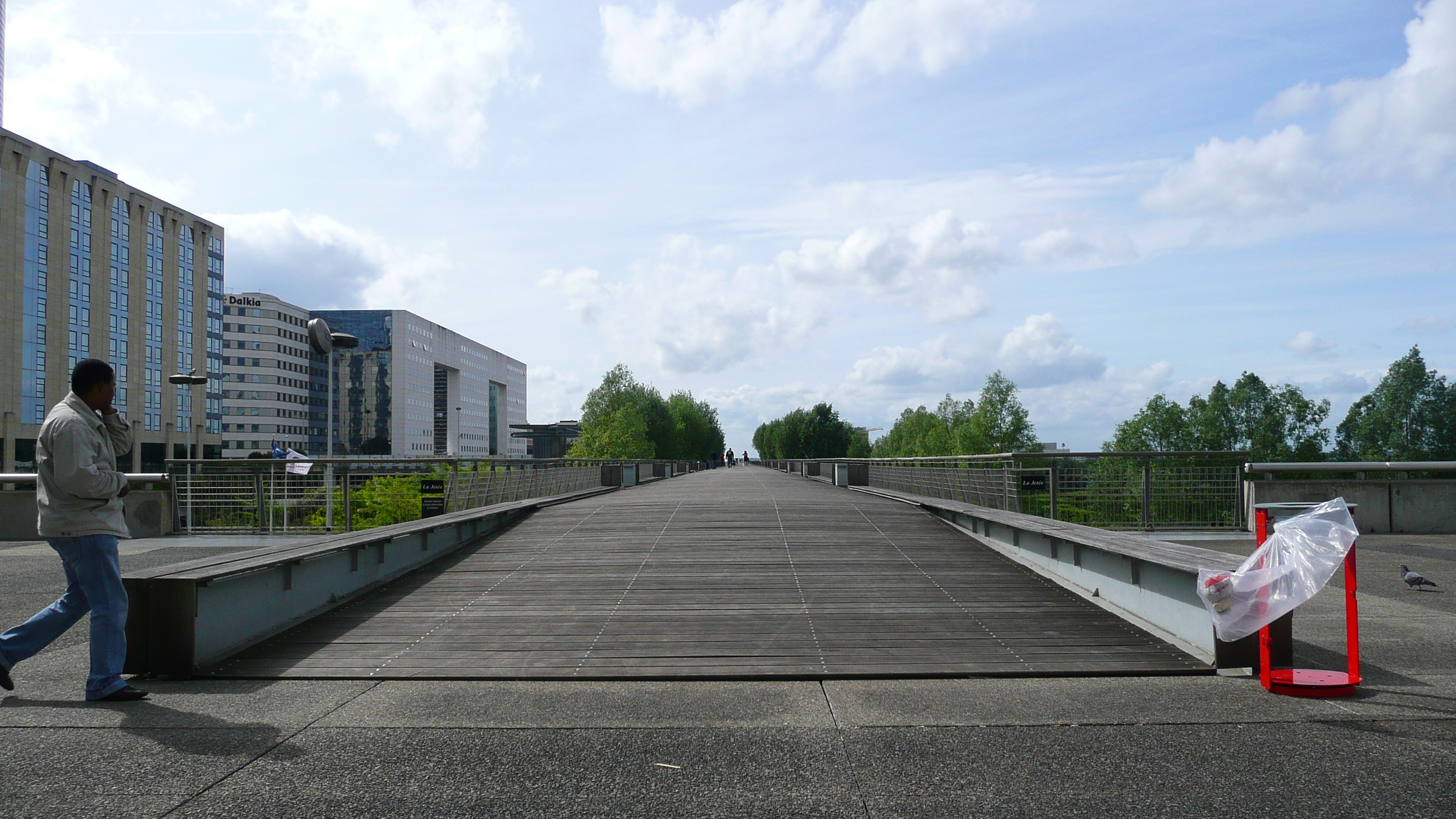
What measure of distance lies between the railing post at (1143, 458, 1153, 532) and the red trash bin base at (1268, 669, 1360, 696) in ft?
29.1

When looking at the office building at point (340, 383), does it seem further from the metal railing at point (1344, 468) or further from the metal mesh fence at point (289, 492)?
the metal railing at point (1344, 468)

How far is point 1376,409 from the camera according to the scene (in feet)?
293

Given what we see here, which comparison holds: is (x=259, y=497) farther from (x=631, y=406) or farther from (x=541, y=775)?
(x=631, y=406)

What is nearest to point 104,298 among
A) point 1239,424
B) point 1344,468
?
point 1344,468

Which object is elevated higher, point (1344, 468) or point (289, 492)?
point (1344, 468)

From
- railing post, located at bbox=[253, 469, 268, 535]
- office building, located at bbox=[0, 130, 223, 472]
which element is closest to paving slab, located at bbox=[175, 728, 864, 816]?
railing post, located at bbox=[253, 469, 268, 535]

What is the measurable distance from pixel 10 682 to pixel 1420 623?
1022cm

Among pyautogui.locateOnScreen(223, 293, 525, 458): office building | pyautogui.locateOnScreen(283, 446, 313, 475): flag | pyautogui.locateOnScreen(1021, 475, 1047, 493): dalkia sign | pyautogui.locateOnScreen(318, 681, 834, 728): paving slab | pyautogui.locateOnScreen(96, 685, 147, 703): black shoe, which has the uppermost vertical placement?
pyautogui.locateOnScreen(223, 293, 525, 458): office building

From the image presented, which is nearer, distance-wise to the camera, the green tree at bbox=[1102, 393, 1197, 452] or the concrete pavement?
the concrete pavement

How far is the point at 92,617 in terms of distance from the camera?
5.59 metres

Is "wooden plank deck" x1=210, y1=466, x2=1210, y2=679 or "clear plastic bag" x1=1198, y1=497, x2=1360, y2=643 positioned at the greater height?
"clear plastic bag" x1=1198, y1=497, x2=1360, y2=643

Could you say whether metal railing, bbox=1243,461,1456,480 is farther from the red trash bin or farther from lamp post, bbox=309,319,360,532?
lamp post, bbox=309,319,360,532

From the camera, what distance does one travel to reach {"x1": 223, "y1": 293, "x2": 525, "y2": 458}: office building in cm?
13250

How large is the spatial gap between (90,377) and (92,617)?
4.89 feet
